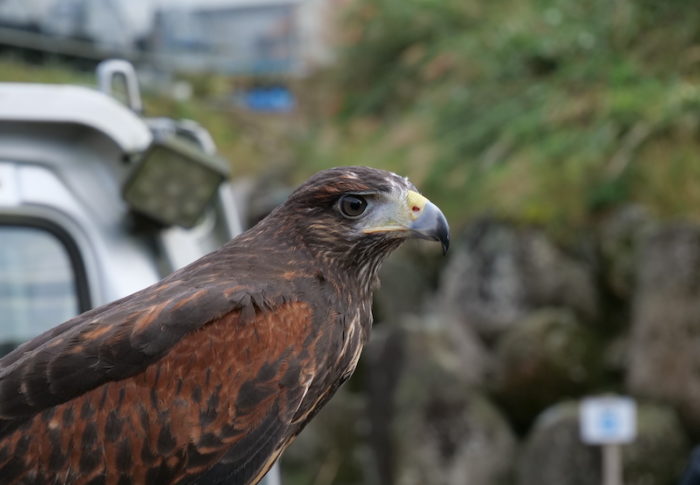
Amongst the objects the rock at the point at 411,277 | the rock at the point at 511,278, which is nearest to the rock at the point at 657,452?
the rock at the point at 511,278

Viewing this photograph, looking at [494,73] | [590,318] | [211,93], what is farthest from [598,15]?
[211,93]

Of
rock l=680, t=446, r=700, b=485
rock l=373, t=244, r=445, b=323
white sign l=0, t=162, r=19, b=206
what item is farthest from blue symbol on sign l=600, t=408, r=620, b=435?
white sign l=0, t=162, r=19, b=206

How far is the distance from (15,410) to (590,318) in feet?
20.0

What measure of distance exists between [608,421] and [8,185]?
14.0 ft

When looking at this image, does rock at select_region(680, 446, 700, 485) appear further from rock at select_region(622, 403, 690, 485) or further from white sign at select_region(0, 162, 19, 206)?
rock at select_region(622, 403, 690, 485)

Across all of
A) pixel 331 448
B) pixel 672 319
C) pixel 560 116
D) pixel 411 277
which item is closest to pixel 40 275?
pixel 672 319

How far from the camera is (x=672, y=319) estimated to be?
21.6 ft

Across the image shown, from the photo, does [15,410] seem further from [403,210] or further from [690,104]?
[690,104]

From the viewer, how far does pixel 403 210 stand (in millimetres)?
2275

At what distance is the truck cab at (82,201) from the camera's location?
2693mm

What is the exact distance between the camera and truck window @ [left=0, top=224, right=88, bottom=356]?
2.72 meters

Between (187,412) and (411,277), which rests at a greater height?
(187,412)

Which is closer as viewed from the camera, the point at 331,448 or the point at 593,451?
the point at 593,451

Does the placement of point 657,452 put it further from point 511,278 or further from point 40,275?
point 40,275
